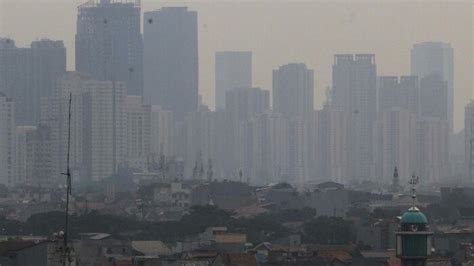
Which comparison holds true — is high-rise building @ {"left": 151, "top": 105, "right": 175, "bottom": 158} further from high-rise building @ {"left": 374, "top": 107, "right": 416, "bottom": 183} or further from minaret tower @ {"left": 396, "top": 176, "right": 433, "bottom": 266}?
minaret tower @ {"left": 396, "top": 176, "right": 433, "bottom": 266}

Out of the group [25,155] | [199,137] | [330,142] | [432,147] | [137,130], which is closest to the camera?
[25,155]

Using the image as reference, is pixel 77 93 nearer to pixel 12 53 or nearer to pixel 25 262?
pixel 12 53

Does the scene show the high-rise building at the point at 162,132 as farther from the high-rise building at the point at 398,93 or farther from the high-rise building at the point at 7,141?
the high-rise building at the point at 398,93

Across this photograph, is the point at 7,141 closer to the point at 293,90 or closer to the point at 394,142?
the point at 394,142

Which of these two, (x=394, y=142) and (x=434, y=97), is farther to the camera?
(x=434, y=97)

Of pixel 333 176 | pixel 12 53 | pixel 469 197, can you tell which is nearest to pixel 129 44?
pixel 12 53

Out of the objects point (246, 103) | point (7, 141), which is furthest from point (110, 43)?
point (7, 141)

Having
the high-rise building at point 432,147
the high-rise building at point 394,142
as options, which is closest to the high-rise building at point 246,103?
the high-rise building at point 394,142
